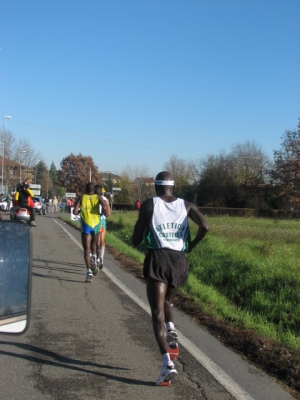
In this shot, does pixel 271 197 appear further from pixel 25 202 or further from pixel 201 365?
pixel 201 365

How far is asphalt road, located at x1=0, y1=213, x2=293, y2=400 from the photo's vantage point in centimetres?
449

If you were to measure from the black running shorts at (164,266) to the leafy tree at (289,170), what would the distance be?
52.2 metres

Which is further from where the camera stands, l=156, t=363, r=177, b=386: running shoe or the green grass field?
the green grass field

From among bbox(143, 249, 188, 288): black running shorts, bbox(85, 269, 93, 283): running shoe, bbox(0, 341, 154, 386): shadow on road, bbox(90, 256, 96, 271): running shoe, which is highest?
bbox(143, 249, 188, 288): black running shorts

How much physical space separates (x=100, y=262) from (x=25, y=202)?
17.1 ft

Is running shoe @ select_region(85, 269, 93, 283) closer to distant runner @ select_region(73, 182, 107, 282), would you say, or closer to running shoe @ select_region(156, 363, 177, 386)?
distant runner @ select_region(73, 182, 107, 282)

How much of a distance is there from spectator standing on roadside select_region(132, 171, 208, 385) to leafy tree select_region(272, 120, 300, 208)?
52.1 metres

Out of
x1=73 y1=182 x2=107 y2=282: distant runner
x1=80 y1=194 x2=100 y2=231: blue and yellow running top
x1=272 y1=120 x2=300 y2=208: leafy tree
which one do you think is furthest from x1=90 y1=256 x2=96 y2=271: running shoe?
x1=272 y1=120 x2=300 y2=208: leafy tree

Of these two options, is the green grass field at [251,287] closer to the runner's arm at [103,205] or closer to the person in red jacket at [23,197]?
the runner's arm at [103,205]

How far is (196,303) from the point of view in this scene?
27.5 ft

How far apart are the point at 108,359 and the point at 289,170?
53.1 m

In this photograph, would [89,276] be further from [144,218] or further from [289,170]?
[289,170]

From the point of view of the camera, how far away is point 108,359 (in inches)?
209

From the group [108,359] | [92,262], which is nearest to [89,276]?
[92,262]
